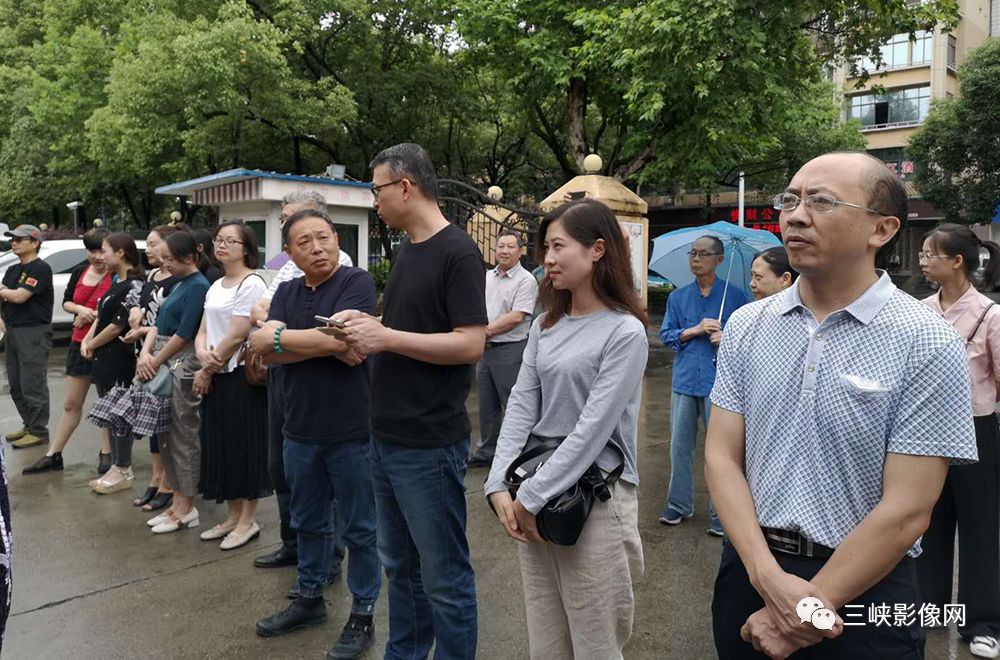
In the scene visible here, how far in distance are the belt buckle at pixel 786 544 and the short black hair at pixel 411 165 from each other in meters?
1.73

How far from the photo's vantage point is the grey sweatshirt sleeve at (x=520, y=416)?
2.52m

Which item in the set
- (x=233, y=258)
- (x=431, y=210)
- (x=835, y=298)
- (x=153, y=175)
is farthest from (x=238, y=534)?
(x=153, y=175)

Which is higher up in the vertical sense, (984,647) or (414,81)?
(414,81)

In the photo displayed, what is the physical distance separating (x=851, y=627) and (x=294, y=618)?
8.46 ft

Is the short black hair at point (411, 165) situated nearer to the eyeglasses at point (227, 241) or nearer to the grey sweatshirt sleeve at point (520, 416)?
the grey sweatshirt sleeve at point (520, 416)

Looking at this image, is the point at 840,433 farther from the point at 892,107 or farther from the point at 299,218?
the point at 892,107

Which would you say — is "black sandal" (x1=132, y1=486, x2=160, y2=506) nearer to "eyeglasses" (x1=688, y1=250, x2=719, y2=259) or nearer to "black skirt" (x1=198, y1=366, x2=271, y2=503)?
"black skirt" (x1=198, y1=366, x2=271, y2=503)

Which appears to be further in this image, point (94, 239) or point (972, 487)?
point (94, 239)

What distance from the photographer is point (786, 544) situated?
5.80 feet

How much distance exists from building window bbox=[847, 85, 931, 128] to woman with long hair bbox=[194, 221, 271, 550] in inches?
1487

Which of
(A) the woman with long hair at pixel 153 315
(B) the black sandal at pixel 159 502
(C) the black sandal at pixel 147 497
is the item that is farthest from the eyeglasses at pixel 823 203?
A: (C) the black sandal at pixel 147 497

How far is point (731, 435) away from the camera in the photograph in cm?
193

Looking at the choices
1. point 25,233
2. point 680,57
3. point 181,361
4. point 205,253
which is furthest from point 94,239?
point 680,57

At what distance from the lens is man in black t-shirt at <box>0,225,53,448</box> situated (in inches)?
263
